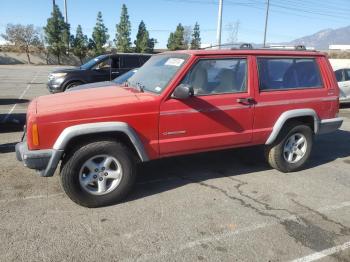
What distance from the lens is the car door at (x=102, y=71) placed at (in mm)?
12352

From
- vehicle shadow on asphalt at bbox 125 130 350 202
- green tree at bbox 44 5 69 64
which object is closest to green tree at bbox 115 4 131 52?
green tree at bbox 44 5 69 64

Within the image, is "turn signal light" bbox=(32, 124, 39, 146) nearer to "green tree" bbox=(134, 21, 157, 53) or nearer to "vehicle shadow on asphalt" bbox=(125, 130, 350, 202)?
"vehicle shadow on asphalt" bbox=(125, 130, 350, 202)

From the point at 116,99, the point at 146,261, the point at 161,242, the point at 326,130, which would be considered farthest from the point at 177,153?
the point at 326,130

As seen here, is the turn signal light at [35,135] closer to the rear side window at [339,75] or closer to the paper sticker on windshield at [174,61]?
the paper sticker on windshield at [174,61]

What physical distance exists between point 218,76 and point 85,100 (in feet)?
5.84

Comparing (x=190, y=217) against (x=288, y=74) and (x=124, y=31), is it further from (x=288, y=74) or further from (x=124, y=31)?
(x=124, y=31)

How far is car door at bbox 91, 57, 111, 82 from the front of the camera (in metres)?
12.4

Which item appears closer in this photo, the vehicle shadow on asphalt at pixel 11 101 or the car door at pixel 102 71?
the vehicle shadow on asphalt at pixel 11 101

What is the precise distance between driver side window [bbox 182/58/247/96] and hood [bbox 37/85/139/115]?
794mm

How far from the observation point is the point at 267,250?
3.46m

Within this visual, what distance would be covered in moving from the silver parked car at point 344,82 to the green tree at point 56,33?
135 ft

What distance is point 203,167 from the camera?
5.77 meters

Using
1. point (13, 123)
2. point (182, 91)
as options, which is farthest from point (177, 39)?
point (182, 91)

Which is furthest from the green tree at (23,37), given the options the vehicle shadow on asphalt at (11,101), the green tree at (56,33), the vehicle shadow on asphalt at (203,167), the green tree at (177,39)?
the vehicle shadow on asphalt at (203,167)
